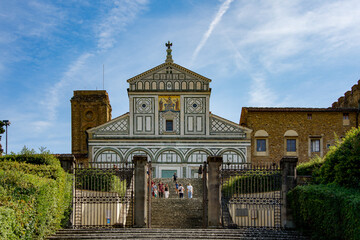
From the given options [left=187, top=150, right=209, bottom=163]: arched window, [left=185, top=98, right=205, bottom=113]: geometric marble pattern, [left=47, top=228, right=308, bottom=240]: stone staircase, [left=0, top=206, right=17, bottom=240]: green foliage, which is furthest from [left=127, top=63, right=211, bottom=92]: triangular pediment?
[left=0, top=206, right=17, bottom=240]: green foliage

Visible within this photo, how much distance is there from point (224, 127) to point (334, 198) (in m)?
26.9

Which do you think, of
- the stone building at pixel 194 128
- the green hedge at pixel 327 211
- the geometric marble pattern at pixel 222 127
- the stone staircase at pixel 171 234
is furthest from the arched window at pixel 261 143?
the stone staircase at pixel 171 234

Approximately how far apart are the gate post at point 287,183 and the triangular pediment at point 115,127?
80.4 ft

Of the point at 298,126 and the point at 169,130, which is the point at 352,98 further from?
the point at 169,130

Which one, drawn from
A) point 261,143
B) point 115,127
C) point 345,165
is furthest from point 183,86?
point 345,165

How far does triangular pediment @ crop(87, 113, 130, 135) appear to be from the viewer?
4078 centimetres

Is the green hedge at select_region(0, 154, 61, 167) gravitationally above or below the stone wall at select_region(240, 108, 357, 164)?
below

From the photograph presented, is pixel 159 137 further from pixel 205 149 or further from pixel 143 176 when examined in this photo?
pixel 143 176

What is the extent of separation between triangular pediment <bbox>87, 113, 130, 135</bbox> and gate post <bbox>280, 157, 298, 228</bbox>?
80.4ft

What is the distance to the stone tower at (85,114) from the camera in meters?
54.0

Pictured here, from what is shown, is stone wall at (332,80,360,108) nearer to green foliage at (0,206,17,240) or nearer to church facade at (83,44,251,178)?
church facade at (83,44,251,178)

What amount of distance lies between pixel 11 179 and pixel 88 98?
4099 centimetres

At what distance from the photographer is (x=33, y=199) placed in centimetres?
1426

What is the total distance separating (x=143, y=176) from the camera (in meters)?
18.0
